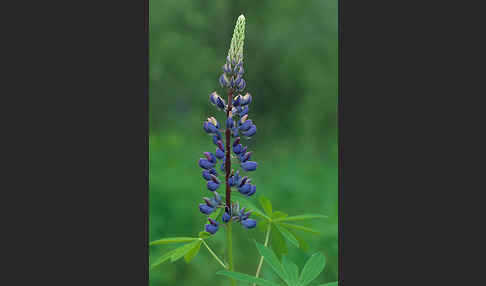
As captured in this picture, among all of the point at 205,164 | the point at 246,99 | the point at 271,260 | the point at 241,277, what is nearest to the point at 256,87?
the point at 246,99

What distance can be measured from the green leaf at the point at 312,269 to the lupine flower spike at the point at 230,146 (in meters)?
0.34

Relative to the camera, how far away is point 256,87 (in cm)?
305

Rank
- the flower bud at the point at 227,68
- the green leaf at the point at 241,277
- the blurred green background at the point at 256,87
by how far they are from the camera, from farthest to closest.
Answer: the blurred green background at the point at 256,87
the flower bud at the point at 227,68
the green leaf at the point at 241,277

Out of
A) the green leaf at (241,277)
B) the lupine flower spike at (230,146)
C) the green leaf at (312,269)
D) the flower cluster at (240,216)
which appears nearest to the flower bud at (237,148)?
the lupine flower spike at (230,146)

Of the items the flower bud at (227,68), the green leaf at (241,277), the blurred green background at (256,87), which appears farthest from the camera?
the blurred green background at (256,87)

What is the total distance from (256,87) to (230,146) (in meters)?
0.88

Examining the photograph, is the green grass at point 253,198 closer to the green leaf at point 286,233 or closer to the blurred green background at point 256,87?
the blurred green background at point 256,87

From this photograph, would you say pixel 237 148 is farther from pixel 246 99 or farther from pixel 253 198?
pixel 253 198

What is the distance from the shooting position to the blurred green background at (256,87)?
300 centimetres

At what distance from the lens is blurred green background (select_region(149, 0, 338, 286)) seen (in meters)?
3.00

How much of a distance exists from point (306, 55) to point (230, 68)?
176 cm

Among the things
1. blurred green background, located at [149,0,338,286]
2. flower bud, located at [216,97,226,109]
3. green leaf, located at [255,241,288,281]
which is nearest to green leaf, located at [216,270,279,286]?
green leaf, located at [255,241,288,281]

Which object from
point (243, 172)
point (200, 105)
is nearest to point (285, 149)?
point (200, 105)

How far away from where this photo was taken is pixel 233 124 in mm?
2234
